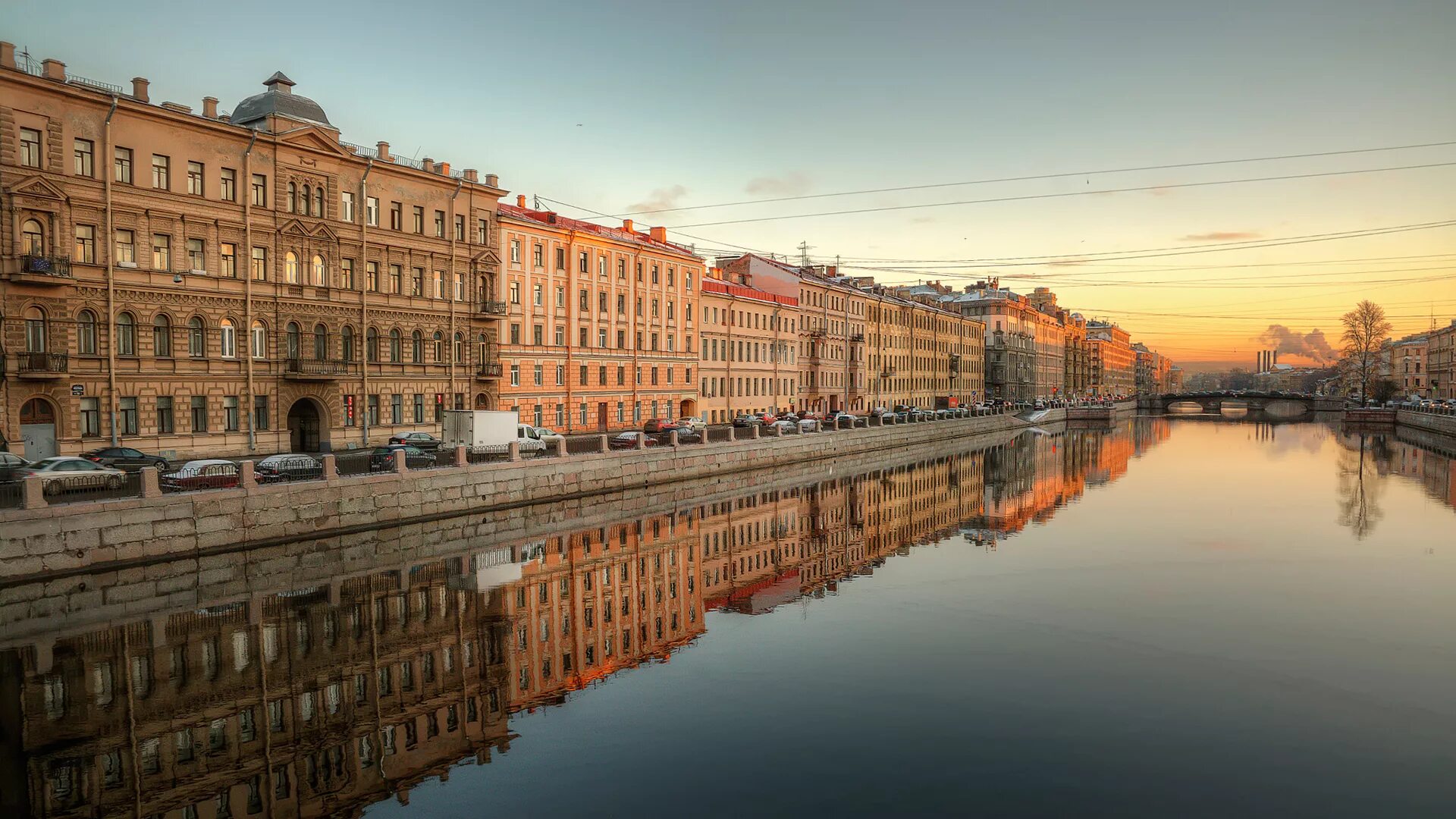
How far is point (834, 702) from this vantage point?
1377 centimetres

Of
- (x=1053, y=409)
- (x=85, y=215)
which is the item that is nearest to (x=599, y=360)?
(x=85, y=215)

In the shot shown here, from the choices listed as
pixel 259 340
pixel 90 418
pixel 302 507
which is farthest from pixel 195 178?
pixel 302 507

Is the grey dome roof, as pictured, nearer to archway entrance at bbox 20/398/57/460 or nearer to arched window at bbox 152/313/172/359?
arched window at bbox 152/313/172/359

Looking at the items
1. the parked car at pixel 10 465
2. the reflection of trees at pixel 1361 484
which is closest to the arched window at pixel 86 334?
the parked car at pixel 10 465

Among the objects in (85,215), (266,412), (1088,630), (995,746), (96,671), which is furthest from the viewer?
(266,412)

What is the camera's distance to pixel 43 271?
28156 mm

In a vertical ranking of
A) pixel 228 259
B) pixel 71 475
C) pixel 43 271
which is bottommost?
pixel 71 475

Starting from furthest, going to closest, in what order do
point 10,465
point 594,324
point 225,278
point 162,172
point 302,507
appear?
point 594,324, point 225,278, point 162,172, point 302,507, point 10,465

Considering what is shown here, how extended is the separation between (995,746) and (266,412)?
3415 cm

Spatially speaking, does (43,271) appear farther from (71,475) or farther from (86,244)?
(71,475)

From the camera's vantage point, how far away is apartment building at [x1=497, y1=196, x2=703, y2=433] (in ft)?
→ 156

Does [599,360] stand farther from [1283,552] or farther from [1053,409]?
[1053,409]

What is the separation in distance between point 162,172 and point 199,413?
9.37 meters

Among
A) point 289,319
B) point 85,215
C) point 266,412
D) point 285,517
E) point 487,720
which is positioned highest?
point 85,215
